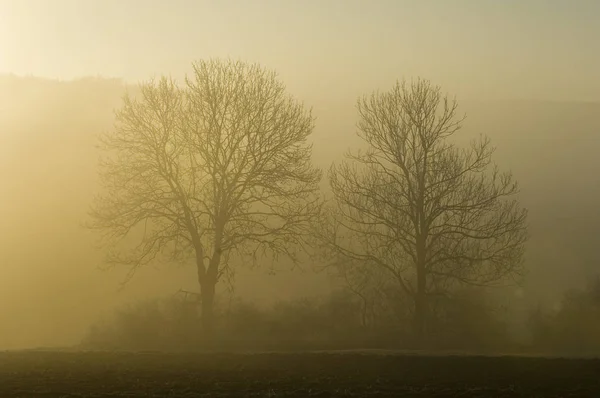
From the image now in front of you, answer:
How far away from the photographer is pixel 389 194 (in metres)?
38.6

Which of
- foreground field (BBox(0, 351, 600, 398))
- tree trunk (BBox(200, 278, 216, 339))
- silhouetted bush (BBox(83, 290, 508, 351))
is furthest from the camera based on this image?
silhouetted bush (BBox(83, 290, 508, 351))

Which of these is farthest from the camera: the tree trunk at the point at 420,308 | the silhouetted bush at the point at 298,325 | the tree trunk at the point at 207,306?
the silhouetted bush at the point at 298,325

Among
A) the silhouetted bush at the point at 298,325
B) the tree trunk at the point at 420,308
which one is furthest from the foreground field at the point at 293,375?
the silhouetted bush at the point at 298,325

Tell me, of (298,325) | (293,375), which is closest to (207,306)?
(298,325)

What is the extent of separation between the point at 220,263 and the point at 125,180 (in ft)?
21.3

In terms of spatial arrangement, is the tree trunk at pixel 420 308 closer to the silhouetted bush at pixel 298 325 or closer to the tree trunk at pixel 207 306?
the silhouetted bush at pixel 298 325

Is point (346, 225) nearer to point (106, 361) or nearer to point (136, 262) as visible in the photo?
point (136, 262)

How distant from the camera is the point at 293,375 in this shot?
2388 centimetres

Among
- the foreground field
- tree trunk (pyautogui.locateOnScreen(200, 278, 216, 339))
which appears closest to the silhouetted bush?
tree trunk (pyautogui.locateOnScreen(200, 278, 216, 339))

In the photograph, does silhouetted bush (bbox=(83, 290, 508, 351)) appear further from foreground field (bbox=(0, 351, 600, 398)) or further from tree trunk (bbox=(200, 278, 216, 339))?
foreground field (bbox=(0, 351, 600, 398))

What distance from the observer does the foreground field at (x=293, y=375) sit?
20734 mm

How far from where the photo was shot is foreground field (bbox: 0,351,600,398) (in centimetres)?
2073

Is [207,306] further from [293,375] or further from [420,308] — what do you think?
[293,375]

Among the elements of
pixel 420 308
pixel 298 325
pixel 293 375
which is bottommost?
pixel 293 375
